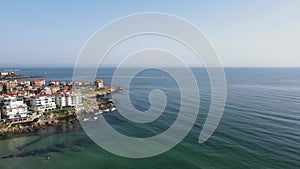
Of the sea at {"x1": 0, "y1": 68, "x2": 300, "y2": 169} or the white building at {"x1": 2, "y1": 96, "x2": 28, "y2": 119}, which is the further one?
the white building at {"x1": 2, "y1": 96, "x2": 28, "y2": 119}

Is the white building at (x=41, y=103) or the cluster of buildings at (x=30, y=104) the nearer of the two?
the cluster of buildings at (x=30, y=104)

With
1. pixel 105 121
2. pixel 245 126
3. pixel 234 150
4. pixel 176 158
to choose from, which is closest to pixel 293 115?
pixel 245 126

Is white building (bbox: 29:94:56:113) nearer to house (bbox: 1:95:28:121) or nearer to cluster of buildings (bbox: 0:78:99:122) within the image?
cluster of buildings (bbox: 0:78:99:122)

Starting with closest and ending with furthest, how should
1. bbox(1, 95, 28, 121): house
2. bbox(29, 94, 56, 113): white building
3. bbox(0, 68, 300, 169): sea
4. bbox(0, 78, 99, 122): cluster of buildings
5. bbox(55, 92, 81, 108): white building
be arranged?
1. bbox(0, 68, 300, 169): sea
2. bbox(1, 95, 28, 121): house
3. bbox(0, 78, 99, 122): cluster of buildings
4. bbox(29, 94, 56, 113): white building
5. bbox(55, 92, 81, 108): white building

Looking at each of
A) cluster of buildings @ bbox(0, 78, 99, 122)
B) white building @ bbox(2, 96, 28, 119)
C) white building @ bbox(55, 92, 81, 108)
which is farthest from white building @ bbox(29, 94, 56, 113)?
white building @ bbox(2, 96, 28, 119)

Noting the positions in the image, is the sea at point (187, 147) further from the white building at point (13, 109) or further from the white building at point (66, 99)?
the white building at point (66, 99)

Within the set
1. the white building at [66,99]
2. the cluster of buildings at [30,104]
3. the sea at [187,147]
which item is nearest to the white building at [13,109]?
the cluster of buildings at [30,104]

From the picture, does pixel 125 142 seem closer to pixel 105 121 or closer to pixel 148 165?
pixel 148 165

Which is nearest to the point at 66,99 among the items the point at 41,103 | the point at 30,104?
the point at 41,103
